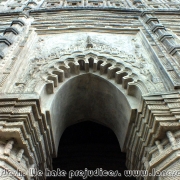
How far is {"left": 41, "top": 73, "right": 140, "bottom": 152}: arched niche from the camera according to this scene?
14.2 feet

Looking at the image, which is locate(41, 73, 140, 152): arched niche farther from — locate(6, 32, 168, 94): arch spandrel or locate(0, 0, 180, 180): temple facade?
locate(6, 32, 168, 94): arch spandrel

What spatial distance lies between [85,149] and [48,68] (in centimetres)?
348

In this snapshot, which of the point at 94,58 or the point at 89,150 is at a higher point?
the point at 94,58

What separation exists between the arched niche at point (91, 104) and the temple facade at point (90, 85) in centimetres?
2

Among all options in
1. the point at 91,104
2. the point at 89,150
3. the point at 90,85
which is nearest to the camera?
the point at 90,85

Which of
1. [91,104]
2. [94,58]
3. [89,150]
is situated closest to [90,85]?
[91,104]

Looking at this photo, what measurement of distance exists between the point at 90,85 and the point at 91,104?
46 centimetres

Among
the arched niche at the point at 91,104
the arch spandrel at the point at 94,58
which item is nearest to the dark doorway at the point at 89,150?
the arched niche at the point at 91,104

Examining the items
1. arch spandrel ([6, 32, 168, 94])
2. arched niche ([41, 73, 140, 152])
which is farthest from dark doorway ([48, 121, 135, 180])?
arch spandrel ([6, 32, 168, 94])

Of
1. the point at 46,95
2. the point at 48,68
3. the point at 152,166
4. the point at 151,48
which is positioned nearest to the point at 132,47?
the point at 151,48

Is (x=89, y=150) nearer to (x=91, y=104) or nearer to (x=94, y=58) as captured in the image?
(x=91, y=104)

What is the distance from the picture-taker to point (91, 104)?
5305 millimetres

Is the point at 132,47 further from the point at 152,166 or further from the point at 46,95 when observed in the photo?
the point at 152,166

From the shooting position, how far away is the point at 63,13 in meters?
7.88
